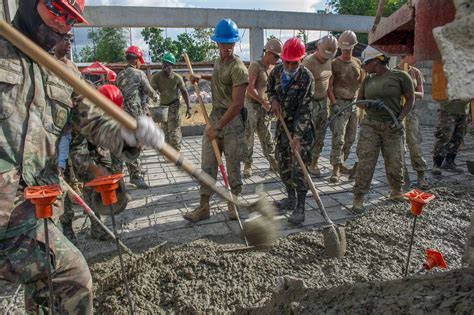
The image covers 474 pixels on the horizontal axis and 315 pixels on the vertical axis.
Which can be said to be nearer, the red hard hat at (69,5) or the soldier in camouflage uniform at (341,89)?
the red hard hat at (69,5)

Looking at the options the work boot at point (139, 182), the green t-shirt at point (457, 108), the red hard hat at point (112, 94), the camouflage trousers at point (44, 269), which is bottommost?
the work boot at point (139, 182)

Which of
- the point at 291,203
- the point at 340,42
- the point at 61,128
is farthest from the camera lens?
the point at 340,42

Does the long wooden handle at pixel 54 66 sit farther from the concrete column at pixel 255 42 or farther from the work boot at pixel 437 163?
the concrete column at pixel 255 42

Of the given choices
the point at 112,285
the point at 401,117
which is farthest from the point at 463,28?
the point at 401,117

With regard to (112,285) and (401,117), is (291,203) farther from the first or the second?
(112,285)

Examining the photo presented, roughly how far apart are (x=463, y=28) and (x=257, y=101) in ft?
17.6

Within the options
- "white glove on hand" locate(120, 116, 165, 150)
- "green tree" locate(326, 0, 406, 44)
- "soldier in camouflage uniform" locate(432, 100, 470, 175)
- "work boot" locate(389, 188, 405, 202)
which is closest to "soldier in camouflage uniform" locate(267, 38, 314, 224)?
"work boot" locate(389, 188, 405, 202)

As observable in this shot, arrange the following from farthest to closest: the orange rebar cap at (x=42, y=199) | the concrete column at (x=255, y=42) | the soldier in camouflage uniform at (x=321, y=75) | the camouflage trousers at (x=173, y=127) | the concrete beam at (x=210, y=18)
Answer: the concrete column at (x=255, y=42), the concrete beam at (x=210, y=18), the camouflage trousers at (x=173, y=127), the soldier in camouflage uniform at (x=321, y=75), the orange rebar cap at (x=42, y=199)

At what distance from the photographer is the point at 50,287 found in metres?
1.76

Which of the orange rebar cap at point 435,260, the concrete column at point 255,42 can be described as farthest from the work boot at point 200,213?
the concrete column at point 255,42

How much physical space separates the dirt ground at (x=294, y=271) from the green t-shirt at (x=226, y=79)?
1679 mm

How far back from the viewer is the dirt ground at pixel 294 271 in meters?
1.74

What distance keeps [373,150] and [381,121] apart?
38 centimetres

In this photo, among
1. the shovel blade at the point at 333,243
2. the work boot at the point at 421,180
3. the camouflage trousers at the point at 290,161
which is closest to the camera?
the shovel blade at the point at 333,243
